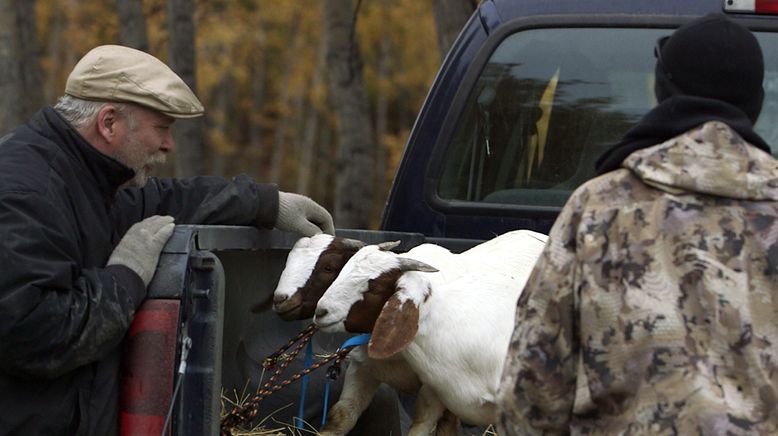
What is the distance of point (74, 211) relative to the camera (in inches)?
135

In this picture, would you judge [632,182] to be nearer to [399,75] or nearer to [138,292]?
[138,292]

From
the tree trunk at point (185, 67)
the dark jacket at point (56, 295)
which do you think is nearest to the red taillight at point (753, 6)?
the dark jacket at point (56, 295)

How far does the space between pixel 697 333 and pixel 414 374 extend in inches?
64.3

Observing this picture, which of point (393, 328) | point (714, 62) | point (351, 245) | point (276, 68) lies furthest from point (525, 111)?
point (276, 68)

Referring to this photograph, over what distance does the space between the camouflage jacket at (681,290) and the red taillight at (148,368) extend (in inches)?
44.0

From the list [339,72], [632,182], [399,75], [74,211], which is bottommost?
[399,75]

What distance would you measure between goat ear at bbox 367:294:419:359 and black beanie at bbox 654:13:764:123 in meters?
1.21

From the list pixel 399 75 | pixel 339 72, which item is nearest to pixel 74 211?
pixel 339 72

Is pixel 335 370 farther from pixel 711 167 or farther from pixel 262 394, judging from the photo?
pixel 711 167

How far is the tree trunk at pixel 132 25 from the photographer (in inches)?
444

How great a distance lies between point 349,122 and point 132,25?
6.58ft

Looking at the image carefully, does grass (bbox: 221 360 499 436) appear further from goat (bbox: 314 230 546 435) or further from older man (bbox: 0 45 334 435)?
older man (bbox: 0 45 334 435)

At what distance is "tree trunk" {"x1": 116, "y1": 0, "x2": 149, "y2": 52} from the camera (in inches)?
444

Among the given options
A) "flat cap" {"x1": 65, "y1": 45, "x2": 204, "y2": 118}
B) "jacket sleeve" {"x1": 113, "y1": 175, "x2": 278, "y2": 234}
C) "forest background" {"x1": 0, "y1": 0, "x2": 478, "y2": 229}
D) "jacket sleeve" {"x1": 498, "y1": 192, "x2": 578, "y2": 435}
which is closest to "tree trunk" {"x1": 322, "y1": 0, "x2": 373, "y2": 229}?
"forest background" {"x1": 0, "y1": 0, "x2": 478, "y2": 229}
